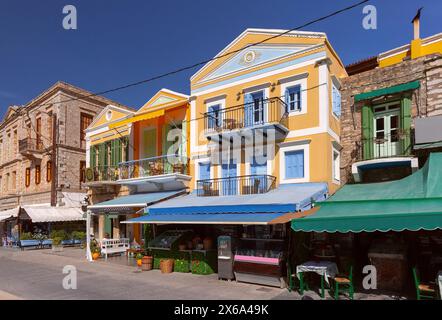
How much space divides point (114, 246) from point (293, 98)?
1183cm

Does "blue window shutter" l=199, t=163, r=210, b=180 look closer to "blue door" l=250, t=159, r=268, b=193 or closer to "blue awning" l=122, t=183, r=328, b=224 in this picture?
"blue awning" l=122, t=183, r=328, b=224

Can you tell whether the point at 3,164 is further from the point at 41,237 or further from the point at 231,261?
the point at 231,261

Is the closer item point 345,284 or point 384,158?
point 345,284

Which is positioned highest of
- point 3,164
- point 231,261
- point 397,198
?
point 3,164

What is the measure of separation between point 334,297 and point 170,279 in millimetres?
5670

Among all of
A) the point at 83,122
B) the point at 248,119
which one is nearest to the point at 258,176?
the point at 248,119

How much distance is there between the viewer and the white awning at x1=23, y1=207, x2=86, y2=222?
23.5 metres

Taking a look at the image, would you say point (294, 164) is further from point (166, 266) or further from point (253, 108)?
point (166, 266)

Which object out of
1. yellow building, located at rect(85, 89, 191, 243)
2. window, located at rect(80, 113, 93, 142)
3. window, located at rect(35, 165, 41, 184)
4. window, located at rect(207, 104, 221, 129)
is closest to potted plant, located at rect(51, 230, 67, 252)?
yellow building, located at rect(85, 89, 191, 243)

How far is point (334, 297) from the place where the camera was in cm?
957

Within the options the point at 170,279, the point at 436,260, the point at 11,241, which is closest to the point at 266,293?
the point at 170,279

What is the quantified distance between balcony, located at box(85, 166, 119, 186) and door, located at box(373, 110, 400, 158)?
532 inches

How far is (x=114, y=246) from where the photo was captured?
18.7 meters
